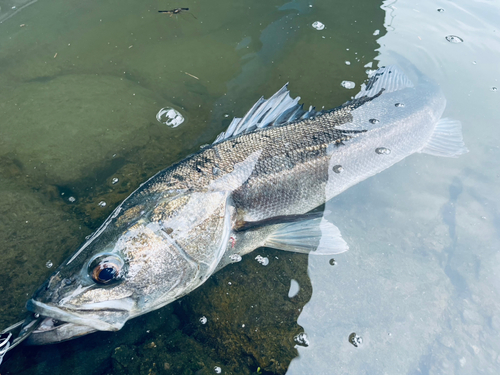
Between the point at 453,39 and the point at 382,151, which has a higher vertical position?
the point at 453,39

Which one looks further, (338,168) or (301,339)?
(338,168)

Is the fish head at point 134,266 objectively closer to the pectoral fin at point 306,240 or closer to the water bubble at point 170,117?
the pectoral fin at point 306,240

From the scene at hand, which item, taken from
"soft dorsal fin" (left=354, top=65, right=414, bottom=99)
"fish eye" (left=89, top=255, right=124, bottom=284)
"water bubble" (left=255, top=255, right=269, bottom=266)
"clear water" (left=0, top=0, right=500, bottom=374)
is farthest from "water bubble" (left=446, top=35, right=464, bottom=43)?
"fish eye" (left=89, top=255, right=124, bottom=284)

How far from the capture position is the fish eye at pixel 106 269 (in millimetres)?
2199

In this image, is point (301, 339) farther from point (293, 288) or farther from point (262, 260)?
point (262, 260)

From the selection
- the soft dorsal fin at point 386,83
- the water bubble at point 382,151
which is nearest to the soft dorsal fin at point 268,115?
the water bubble at point 382,151

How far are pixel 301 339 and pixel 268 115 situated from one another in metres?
2.05

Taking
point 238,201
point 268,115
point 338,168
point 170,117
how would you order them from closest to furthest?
point 238,201 → point 338,168 → point 268,115 → point 170,117

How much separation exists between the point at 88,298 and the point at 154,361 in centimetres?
72

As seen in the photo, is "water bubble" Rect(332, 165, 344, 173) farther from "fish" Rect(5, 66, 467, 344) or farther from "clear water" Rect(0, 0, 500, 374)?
"clear water" Rect(0, 0, 500, 374)

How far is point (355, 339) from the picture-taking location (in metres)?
2.68

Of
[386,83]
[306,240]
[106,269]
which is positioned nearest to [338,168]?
[306,240]

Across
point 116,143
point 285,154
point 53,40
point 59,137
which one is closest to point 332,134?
point 285,154

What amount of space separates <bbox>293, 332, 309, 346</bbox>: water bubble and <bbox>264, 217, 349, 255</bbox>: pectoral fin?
2.25 feet
